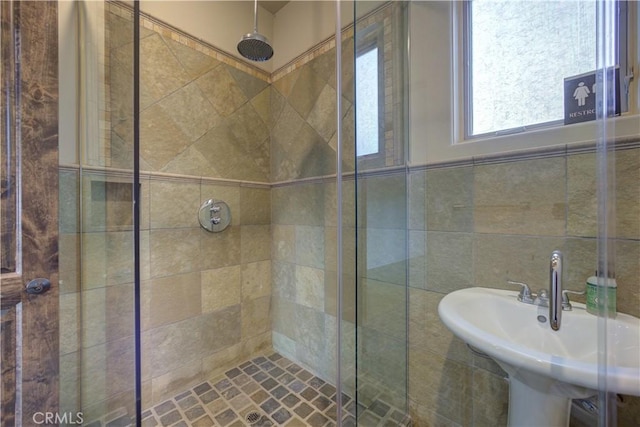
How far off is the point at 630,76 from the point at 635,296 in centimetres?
66

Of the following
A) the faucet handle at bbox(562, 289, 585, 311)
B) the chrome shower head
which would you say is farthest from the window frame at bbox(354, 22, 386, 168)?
the faucet handle at bbox(562, 289, 585, 311)

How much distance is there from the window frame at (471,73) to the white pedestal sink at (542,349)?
2.02 feet

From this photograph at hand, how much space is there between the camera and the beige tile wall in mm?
729

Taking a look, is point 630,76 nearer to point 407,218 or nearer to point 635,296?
point 635,296

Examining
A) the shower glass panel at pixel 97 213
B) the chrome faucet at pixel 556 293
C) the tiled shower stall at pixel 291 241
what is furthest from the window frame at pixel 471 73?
the shower glass panel at pixel 97 213

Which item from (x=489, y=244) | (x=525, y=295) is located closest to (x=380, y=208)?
(x=489, y=244)

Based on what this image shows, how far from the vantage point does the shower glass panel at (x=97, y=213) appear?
Answer: 2.99 feet

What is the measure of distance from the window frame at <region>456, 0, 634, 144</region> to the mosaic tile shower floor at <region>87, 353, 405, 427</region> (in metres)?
1.25

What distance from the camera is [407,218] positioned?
1.17 metres

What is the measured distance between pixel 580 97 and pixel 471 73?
0.39 meters

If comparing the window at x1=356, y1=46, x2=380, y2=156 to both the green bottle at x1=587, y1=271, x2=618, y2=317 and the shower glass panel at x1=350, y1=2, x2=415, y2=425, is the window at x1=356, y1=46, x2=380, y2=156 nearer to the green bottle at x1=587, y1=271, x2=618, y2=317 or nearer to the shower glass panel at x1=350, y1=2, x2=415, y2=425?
the shower glass panel at x1=350, y1=2, x2=415, y2=425

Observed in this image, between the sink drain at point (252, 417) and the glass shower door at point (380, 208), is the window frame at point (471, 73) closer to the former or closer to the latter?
the glass shower door at point (380, 208)

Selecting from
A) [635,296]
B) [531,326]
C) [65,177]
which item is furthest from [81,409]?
[635,296]

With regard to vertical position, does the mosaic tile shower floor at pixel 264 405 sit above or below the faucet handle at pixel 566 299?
below
